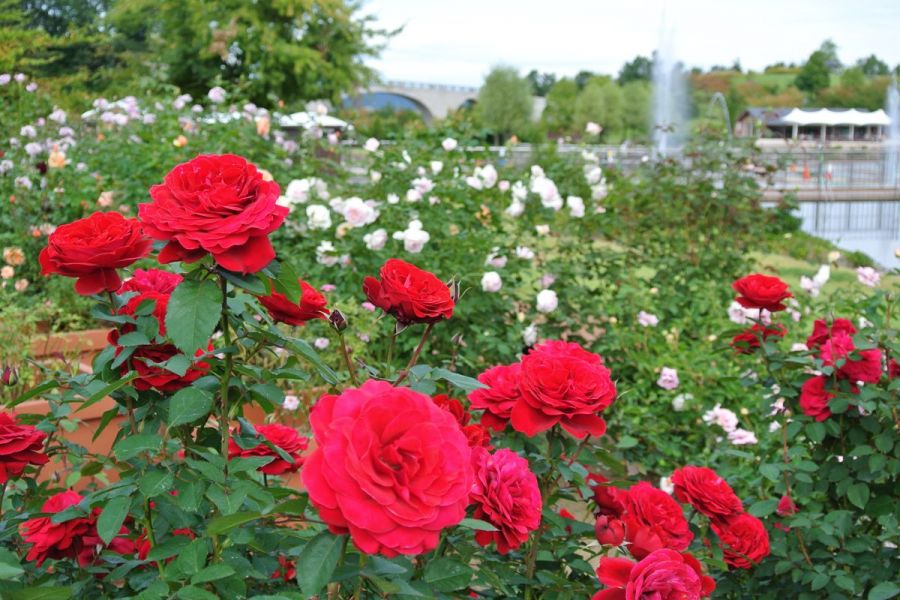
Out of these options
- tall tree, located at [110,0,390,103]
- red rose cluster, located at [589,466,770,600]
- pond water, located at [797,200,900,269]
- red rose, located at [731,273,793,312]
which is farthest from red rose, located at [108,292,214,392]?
tall tree, located at [110,0,390,103]

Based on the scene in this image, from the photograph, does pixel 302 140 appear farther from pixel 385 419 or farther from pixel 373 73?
pixel 373 73

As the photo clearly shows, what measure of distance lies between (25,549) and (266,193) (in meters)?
0.81

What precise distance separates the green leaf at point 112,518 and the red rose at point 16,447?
287 millimetres

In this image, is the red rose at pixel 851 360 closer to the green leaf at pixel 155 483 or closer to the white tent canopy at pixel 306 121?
the green leaf at pixel 155 483

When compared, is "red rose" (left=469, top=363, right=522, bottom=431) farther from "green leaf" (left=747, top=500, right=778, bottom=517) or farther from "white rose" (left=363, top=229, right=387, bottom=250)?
"white rose" (left=363, top=229, right=387, bottom=250)

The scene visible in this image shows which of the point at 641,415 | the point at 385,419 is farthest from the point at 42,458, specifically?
the point at 641,415

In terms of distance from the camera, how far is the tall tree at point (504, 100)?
46250mm

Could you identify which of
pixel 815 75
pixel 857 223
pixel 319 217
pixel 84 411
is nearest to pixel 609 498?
pixel 84 411

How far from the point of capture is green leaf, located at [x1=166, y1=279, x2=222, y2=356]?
909 millimetres

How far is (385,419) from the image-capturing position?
719mm

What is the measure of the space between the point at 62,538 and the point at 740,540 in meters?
1.08

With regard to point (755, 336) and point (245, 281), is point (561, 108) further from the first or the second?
point (245, 281)

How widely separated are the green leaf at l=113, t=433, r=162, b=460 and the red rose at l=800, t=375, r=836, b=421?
1.48 meters

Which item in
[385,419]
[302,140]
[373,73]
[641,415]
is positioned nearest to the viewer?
[385,419]
